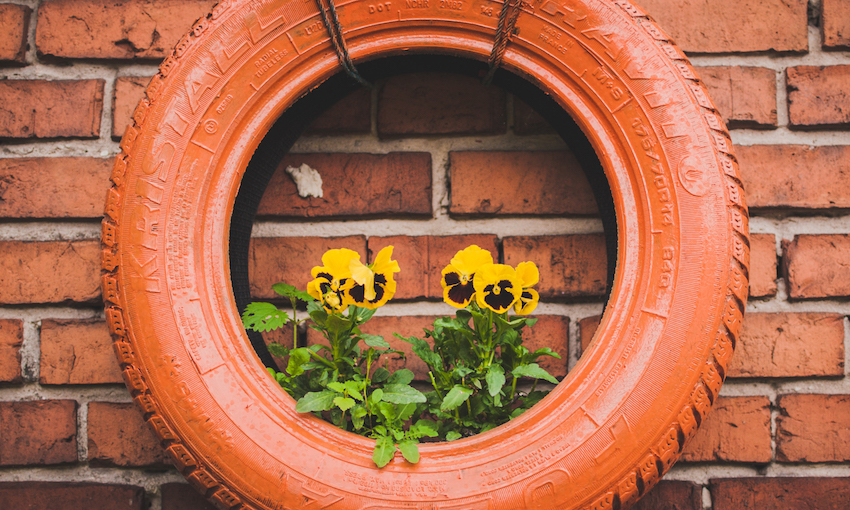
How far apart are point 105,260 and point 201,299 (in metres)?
0.12

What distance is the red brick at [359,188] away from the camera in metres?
0.66

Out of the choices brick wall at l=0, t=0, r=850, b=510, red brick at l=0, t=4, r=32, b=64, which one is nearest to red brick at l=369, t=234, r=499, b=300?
brick wall at l=0, t=0, r=850, b=510

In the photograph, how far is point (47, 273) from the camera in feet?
2.12

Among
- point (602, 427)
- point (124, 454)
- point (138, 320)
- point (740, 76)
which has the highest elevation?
point (740, 76)

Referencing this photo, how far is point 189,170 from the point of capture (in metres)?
0.49

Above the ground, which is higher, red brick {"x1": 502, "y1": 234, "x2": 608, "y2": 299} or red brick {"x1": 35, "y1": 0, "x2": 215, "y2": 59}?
red brick {"x1": 35, "y1": 0, "x2": 215, "y2": 59}

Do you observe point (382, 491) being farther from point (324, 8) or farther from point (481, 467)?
point (324, 8)

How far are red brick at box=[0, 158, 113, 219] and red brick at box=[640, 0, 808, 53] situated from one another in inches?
33.4

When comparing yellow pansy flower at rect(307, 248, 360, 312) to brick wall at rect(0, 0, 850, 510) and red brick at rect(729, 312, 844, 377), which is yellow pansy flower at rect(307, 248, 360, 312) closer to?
brick wall at rect(0, 0, 850, 510)

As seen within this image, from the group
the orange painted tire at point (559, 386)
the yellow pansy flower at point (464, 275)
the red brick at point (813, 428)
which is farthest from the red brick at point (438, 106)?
the red brick at point (813, 428)

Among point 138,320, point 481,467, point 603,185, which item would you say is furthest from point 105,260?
point 603,185

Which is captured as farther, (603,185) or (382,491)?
(603,185)

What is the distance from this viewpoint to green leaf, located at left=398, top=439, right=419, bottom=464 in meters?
0.46

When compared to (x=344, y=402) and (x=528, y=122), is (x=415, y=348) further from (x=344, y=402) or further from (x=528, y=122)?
(x=528, y=122)
